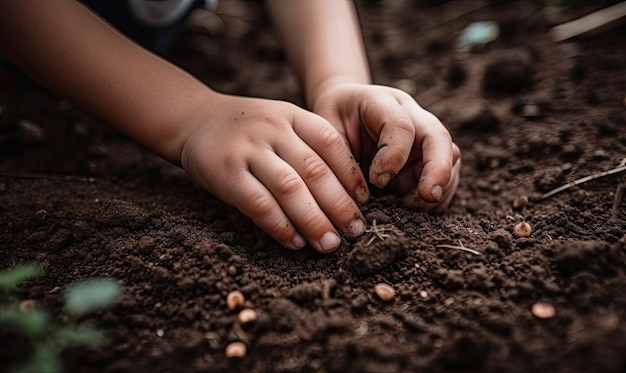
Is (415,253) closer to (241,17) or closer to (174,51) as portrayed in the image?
(174,51)

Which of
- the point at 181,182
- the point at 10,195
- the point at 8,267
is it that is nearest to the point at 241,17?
the point at 181,182

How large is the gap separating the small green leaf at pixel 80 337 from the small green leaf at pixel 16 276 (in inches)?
6.7

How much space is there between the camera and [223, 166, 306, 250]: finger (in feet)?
3.94

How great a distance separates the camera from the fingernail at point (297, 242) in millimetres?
1211

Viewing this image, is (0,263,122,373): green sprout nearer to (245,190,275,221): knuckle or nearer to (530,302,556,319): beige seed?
(245,190,275,221): knuckle

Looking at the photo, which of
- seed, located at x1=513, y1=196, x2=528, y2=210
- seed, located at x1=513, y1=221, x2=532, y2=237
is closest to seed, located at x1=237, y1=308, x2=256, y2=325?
seed, located at x1=513, y1=221, x2=532, y2=237

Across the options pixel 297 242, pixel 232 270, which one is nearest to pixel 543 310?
pixel 297 242

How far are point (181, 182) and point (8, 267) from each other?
53 centimetres

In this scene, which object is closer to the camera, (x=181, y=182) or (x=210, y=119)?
(x=210, y=119)

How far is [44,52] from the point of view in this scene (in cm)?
139

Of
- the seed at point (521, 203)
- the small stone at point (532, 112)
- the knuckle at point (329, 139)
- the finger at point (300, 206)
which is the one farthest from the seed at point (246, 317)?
the small stone at point (532, 112)

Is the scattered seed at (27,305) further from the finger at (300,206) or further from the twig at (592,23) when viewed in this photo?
the twig at (592,23)

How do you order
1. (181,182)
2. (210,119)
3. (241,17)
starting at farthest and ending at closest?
1. (241,17)
2. (181,182)
3. (210,119)

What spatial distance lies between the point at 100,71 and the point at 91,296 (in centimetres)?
62
